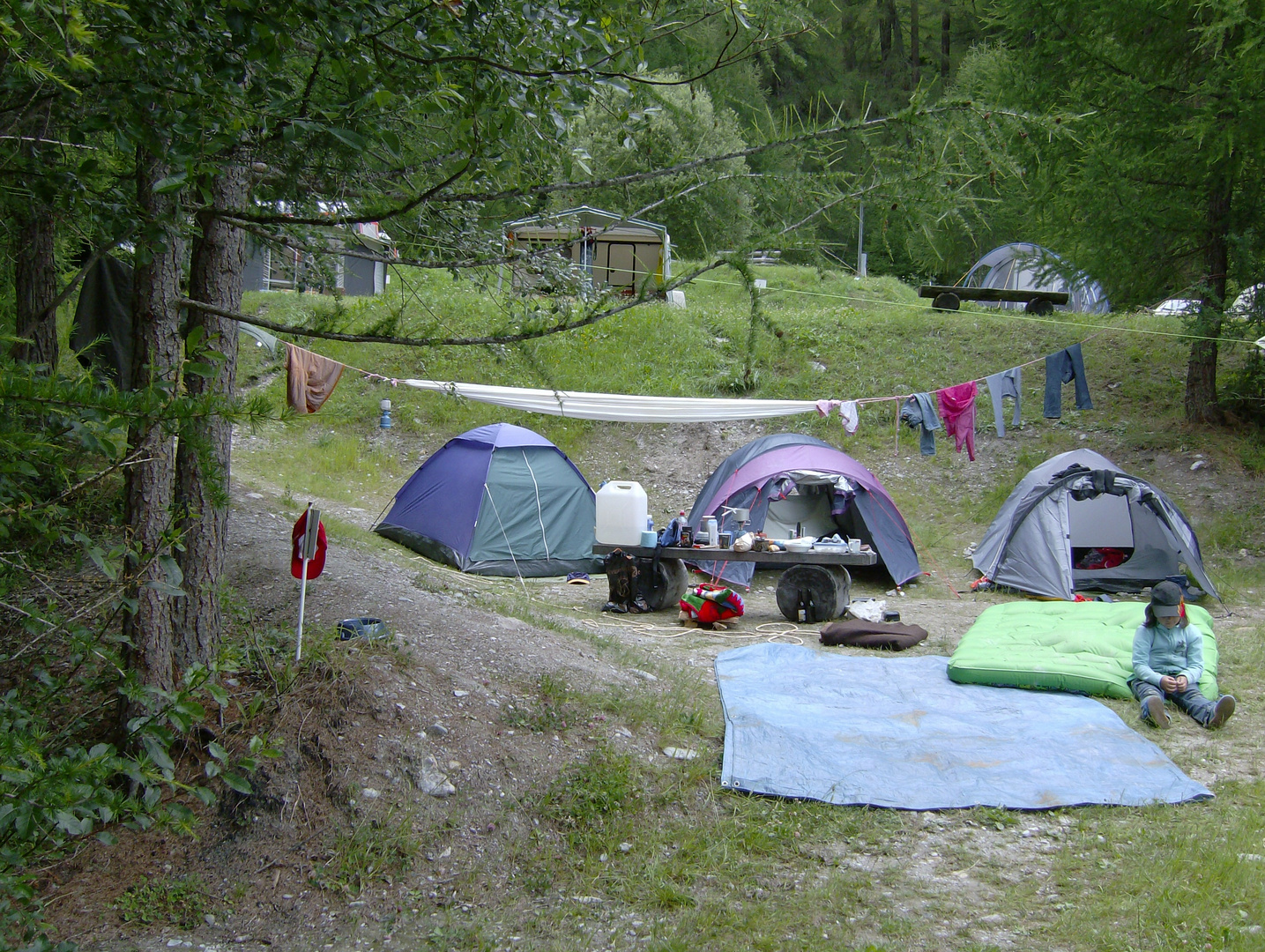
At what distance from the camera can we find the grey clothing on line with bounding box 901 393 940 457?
9492 mm

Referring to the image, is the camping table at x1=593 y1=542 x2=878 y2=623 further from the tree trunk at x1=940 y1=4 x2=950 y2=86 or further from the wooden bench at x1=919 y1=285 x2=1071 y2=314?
the tree trunk at x1=940 y1=4 x2=950 y2=86

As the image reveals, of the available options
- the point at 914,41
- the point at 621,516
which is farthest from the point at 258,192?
the point at 914,41

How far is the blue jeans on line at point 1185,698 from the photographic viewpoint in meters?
4.71

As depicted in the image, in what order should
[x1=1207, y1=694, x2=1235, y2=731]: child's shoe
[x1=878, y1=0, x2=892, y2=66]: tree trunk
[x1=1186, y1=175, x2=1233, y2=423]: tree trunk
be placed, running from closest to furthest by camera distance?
[x1=1207, y1=694, x2=1235, y2=731]: child's shoe, [x1=1186, y1=175, x2=1233, y2=423]: tree trunk, [x1=878, y1=0, x2=892, y2=66]: tree trunk

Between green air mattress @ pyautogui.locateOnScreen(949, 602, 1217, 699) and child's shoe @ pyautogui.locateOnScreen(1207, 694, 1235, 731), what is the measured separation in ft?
1.00

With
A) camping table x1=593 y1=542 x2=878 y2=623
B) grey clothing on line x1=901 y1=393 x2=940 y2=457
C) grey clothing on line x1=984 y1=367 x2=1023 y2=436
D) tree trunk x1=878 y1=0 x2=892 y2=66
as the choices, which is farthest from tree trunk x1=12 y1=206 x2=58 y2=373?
tree trunk x1=878 y1=0 x2=892 y2=66

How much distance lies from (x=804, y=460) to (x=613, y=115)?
6203mm

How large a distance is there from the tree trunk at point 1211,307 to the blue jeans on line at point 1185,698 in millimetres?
5903

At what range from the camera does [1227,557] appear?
8.81 m

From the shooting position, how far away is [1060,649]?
18.7 ft

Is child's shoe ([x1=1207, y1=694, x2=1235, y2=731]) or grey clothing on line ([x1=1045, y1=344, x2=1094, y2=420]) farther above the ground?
grey clothing on line ([x1=1045, y1=344, x2=1094, y2=420])

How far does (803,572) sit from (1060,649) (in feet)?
7.21

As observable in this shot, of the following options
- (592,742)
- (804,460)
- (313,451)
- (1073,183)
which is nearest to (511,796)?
(592,742)

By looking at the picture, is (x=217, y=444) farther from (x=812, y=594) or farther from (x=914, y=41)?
(x=914, y=41)
